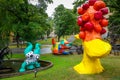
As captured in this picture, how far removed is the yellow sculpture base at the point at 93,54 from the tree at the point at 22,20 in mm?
12469

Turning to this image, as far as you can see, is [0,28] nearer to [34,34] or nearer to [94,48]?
[34,34]

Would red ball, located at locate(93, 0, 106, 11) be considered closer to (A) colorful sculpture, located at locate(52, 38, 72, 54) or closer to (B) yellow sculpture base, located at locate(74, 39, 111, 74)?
(B) yellow sculpture base, located at locate(74, 39, 111, 74)

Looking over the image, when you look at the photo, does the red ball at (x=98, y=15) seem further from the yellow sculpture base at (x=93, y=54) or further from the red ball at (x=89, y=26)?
the yellow sculpture base at (x=93, y=54)

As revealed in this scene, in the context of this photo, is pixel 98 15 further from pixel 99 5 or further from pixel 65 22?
pixel 65 22

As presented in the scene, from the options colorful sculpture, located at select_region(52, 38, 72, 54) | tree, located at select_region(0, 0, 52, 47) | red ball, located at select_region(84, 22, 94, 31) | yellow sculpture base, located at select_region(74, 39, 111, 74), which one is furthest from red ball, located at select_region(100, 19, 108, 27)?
tree, located at select_region(0, 0, 52, 47)

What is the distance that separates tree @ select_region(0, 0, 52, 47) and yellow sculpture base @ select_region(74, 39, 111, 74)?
12.5 meters

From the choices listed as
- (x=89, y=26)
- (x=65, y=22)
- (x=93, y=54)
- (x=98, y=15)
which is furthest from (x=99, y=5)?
(x=65, y=22)

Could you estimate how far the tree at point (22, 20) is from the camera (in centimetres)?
2330

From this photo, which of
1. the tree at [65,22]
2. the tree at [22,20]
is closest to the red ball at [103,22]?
the tree at [22,20]

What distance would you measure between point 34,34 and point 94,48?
1439cm

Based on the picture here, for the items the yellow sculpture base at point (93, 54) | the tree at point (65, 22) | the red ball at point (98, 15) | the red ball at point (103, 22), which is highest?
the tree at point (65, 22)

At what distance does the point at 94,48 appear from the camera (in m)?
10.5

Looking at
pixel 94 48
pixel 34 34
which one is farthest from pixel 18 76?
pixel 34 34

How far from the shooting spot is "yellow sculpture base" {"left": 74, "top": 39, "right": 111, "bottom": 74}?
10.2m
